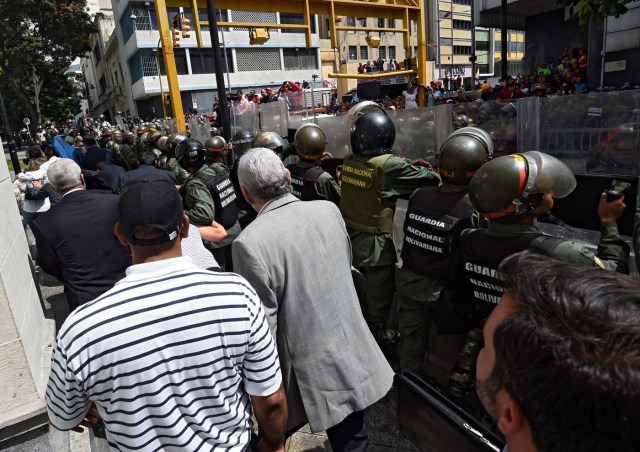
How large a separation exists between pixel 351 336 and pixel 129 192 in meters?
1.33

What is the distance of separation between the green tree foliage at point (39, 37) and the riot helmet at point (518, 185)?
3463 centimetres

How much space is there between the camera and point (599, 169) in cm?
357

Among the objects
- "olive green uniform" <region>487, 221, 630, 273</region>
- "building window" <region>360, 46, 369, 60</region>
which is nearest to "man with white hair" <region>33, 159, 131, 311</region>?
"olive green uniform" <region>487, 221, 630, 273</region>

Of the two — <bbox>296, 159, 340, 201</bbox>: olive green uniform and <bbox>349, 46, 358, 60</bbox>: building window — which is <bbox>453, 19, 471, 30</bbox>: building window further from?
<bbox>296, 159, 340, 201</bbox>: olive green uniform

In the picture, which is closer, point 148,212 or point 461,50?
point 148,212

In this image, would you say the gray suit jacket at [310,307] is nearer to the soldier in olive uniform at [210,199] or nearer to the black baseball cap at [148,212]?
the black baseball cap at [148,212]

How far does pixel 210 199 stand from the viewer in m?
4.46

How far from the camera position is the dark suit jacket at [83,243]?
9.95 ft

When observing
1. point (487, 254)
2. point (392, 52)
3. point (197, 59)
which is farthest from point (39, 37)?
point (392, 52)

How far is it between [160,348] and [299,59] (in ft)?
172

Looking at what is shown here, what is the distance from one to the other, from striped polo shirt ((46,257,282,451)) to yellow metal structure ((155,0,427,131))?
8186 millimetres

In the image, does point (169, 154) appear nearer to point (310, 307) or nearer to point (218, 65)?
point (218, 65)

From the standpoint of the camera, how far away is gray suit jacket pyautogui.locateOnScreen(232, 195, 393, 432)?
6.93 ft

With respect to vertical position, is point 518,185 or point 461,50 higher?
point 461,50
